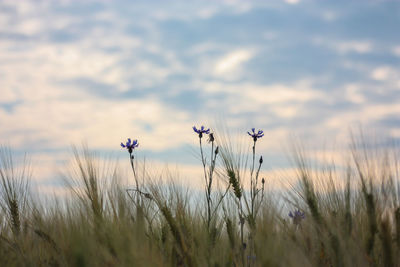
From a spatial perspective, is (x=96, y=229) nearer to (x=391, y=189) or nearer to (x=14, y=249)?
(x=14, y=249)

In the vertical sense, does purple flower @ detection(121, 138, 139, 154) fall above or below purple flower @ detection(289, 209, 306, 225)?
above

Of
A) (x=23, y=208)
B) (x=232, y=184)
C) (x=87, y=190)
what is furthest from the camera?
(x=23, y=208)

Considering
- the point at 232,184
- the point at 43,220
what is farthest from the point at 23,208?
the point at 232,184

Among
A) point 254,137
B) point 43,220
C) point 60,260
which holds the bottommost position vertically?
point 60,260

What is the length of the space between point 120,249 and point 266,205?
1107mm

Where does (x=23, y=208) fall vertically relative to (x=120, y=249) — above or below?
above

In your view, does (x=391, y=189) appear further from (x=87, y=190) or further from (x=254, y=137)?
(x=87, y=190)

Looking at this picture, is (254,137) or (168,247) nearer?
(168,247)

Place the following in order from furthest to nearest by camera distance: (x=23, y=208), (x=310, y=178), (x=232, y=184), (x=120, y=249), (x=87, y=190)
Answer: (x=23, y=208)
(x=87, y=190)
(x=232, y=184)
(x=310, y=178)
(x=120, y=249)

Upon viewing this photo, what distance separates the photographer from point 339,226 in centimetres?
237

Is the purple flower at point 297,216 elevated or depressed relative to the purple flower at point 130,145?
depressed

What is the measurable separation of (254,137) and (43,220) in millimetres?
1508

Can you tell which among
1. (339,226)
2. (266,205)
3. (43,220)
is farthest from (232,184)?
(43,220)

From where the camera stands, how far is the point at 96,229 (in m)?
2.50
